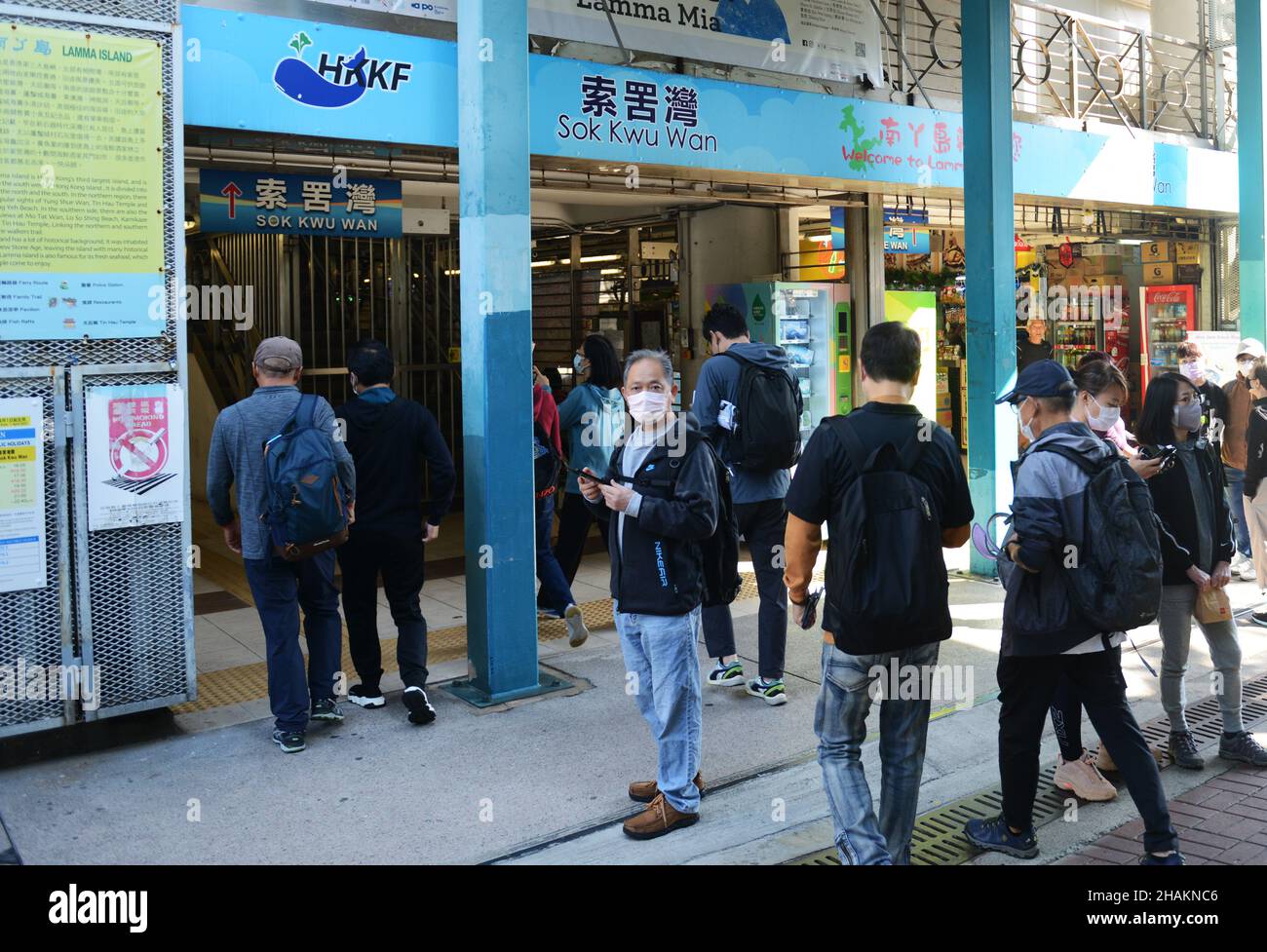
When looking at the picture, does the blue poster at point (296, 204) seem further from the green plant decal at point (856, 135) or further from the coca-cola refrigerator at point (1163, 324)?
the coca-cola refrigerator at point (1163, 324)

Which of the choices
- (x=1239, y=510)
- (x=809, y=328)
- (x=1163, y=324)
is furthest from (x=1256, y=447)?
Result: (x=1163, y=324)

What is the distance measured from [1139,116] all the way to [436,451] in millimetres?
10480

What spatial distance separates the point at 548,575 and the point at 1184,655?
3686 mm

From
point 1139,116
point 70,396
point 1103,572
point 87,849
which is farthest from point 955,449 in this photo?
point 1139,116

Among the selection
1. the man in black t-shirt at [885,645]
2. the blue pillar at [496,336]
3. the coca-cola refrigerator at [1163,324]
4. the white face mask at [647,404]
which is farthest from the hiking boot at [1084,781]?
the coca-cola refrigerator at [1163,324]

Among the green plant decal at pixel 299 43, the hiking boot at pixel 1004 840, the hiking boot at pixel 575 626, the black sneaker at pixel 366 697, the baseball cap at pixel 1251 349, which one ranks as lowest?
the hiking boot at pixel 1004 840

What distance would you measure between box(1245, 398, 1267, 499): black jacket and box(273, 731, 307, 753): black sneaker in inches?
236

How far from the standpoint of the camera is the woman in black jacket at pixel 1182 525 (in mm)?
4891

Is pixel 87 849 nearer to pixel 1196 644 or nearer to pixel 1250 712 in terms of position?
pixel 1250 712

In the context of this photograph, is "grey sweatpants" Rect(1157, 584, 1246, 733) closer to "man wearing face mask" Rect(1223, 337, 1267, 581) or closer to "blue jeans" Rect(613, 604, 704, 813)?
"blue jeans" Rect(613, 604, 704, 813)

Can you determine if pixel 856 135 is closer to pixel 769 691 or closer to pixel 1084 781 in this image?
pixel 769 691

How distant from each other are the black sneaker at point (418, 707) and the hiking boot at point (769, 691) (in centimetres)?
164

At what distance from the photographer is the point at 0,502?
4980 millimetres
